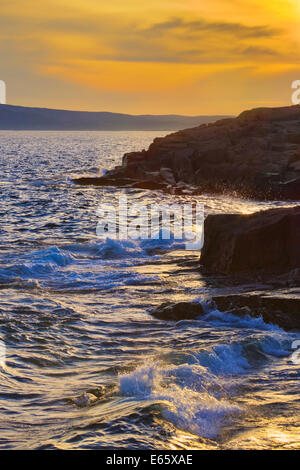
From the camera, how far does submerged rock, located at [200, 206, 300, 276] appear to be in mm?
13633

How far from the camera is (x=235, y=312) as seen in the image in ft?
36.1

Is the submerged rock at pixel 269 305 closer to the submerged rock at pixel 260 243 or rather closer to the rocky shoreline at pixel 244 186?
the rocky shoreline at pixel 244 186

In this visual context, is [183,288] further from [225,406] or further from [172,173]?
[172,173]

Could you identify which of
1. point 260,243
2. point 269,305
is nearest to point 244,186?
point 260,243

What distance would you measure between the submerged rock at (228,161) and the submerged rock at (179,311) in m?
23.1

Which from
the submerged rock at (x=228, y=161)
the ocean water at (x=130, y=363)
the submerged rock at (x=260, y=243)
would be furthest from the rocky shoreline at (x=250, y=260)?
the submerged rock at (x=228, y=161)

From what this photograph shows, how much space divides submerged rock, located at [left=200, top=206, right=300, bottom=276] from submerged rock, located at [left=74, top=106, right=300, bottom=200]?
1970cm

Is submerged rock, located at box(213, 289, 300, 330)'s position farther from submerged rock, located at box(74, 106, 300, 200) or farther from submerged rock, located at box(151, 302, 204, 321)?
submerged rock, located at box(74, 106, 300, 200)

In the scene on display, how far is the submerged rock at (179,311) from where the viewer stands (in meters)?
11.2

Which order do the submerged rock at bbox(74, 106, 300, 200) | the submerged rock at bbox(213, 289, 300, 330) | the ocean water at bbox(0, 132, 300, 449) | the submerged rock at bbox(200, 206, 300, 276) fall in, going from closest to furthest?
the ocean water at bbox(0, 132, 300, 449)
the submerged rock at bbox(213, 289, 300, 330)
the submerged rock at bbox(200, 206, 300, 276)
the submerged rock at bbox(74, 106, 300, 200)

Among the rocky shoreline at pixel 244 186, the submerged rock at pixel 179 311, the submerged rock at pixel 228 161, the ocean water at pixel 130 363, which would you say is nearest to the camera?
the ocean water at pixel 130 363

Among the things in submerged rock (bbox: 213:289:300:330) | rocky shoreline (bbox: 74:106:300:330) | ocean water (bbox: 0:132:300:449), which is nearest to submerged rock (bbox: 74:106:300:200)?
rocky shoreline (bbox: 74:106:300:330)

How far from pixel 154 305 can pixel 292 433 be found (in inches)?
232
